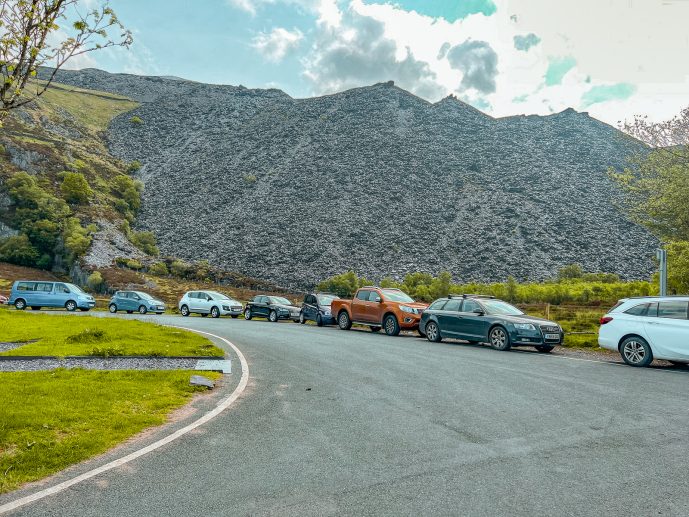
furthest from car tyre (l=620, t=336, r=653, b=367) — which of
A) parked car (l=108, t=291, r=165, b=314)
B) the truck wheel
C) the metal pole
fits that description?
parked car (l=108, t=291, r=165, b=314)

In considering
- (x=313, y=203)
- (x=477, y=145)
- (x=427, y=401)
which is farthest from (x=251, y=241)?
(x=427, y=401)

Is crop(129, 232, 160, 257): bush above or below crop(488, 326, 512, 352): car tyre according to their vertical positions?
above

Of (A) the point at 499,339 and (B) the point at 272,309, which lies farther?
(B) the point at 272,309

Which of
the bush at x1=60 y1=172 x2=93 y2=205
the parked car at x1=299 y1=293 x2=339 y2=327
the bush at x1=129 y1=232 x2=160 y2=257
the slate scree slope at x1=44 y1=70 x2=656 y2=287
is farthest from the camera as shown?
the bush at x1=60 y1=172 x2=93 y2=205

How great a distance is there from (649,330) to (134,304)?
31.4 meters

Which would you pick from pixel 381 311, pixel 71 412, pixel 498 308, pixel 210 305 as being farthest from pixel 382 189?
pixel 71 412

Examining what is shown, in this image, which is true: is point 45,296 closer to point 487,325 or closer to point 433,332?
point 433,332

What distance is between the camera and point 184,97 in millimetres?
127688

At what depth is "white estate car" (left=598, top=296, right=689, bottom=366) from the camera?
1128 cm

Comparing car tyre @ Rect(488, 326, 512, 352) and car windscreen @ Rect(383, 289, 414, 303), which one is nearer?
car tyre @ Rect(488, 326, 512, 352)

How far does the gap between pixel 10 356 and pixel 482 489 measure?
11009 mm

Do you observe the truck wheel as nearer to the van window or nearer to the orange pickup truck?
the orange pickup truck

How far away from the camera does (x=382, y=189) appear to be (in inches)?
2968

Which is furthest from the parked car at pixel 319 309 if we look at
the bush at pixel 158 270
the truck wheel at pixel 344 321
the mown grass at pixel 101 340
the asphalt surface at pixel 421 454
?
the bush at pixel 158 270
